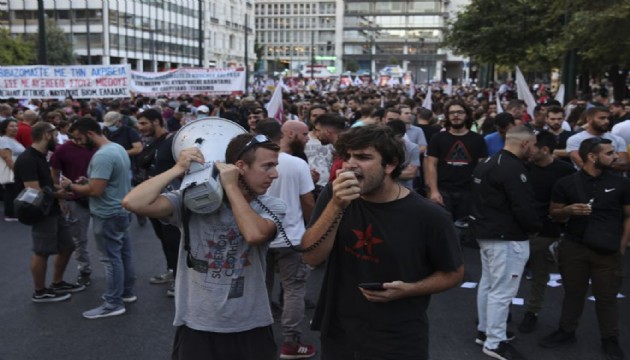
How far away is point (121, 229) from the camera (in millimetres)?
5773

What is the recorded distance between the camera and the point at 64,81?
14.7m

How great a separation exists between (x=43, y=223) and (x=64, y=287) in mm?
774

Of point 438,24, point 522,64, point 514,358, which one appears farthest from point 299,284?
point 438,24

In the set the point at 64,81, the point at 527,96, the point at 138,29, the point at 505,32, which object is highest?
the point at 138,29

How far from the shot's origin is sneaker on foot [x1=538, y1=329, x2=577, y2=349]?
16.7 feet

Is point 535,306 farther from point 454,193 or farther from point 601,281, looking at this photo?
point 454,193

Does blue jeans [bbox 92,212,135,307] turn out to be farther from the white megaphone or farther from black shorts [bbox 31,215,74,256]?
the white megaphone

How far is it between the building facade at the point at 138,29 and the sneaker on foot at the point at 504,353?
163 feet

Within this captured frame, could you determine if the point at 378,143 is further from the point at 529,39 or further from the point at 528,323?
the point at 529,39

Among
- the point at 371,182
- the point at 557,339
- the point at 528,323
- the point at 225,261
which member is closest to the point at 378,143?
the point at 371,182

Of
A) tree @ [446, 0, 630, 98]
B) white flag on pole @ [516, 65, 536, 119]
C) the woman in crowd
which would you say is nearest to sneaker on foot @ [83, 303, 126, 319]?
the woman in crowd

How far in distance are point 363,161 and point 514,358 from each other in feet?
9.44

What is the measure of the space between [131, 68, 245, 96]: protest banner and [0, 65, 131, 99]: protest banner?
166cm

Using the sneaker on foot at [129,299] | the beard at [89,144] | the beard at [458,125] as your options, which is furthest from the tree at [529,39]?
the sneaker on foot at [129,299]
